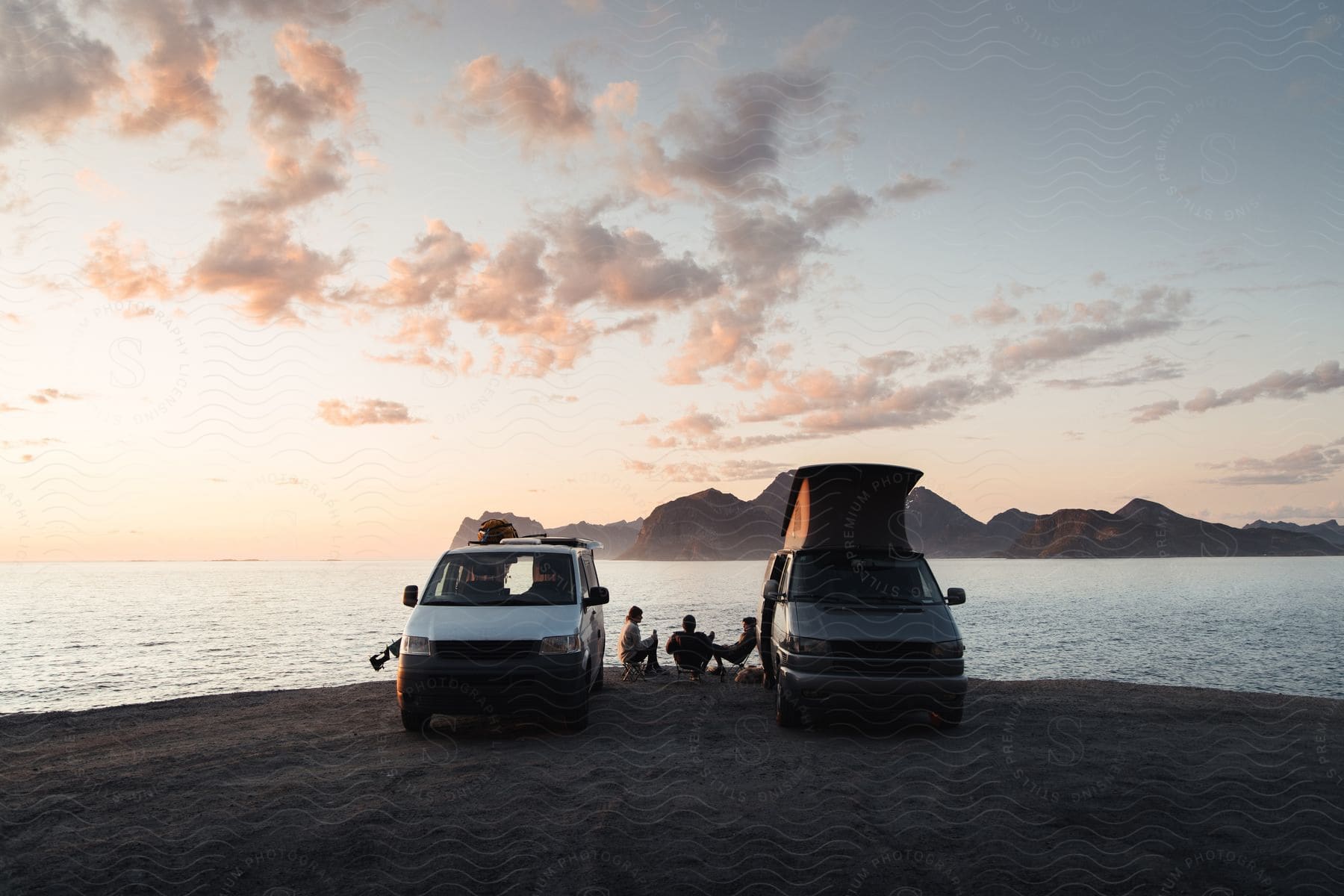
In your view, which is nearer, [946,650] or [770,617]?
[946,650]

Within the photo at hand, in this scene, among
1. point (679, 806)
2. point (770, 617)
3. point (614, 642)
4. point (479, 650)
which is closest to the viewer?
point (679, 806)

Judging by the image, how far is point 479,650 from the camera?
9.27 metres

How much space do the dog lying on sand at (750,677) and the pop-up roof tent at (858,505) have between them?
438 cm

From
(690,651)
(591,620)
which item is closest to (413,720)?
(591,620)

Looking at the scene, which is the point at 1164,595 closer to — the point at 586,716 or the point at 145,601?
the point at 586,716

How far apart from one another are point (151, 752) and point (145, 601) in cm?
9682

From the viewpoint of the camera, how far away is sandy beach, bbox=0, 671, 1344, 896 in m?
5.20

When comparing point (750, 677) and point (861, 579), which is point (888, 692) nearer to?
point (861, 579)

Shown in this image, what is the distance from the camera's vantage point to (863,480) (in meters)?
11.7

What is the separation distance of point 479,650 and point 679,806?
3.61 meters

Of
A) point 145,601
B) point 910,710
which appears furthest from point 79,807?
point 145,601

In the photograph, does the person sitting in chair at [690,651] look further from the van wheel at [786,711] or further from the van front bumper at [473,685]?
the van front bumper at [473,685]

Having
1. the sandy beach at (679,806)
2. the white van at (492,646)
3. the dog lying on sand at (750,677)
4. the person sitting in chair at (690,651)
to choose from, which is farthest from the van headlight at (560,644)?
the dog lying on sand at (750,677)

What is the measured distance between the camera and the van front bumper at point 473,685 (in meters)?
9.16
